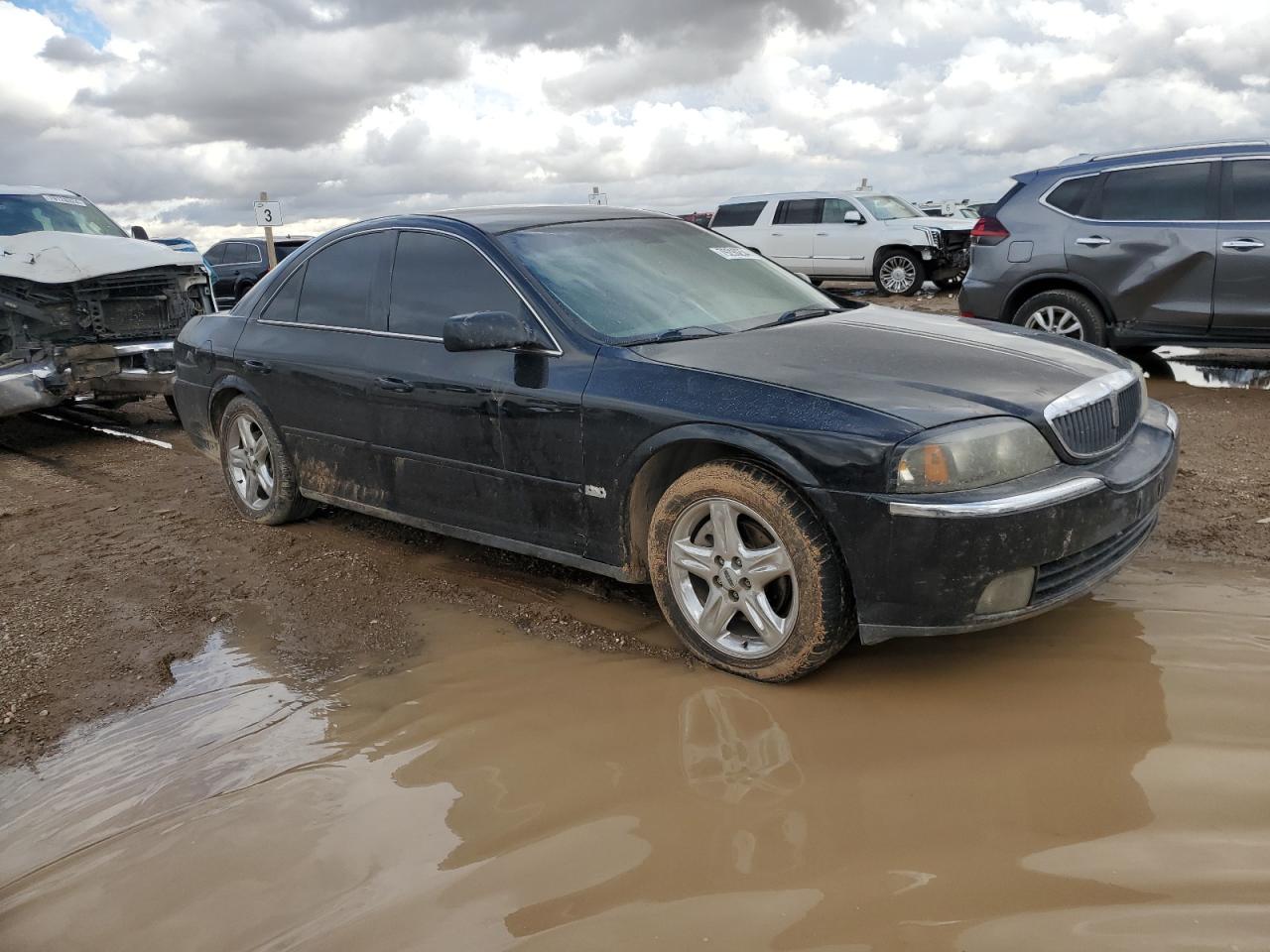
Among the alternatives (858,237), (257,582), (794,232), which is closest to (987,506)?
(257,582)

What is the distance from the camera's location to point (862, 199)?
56.7 feet

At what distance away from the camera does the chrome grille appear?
326cm

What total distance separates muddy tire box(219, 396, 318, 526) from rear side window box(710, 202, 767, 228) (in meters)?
14.0

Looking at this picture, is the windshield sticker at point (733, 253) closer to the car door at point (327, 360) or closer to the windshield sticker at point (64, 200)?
the car door at point (327, 360)

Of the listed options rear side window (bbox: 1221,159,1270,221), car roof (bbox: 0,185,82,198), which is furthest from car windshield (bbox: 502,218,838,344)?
car roof (bbox: 0,185,82,198)

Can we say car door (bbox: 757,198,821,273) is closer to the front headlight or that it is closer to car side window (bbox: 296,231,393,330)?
car side window (bbox: 296,231,393,330)

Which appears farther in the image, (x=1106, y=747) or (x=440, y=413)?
(x=440, y=413)

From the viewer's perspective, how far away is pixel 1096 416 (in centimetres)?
343

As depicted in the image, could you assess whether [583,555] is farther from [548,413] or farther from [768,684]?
[768,684]

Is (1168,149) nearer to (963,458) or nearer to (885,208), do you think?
(963,458)

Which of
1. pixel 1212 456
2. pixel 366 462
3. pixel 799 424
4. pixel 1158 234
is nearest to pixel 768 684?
pixel 799 424

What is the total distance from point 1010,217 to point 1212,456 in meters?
3.07

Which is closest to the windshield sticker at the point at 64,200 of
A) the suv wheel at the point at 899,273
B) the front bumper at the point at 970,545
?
the front bumper at the point at 970,545

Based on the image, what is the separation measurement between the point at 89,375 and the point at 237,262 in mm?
13519
